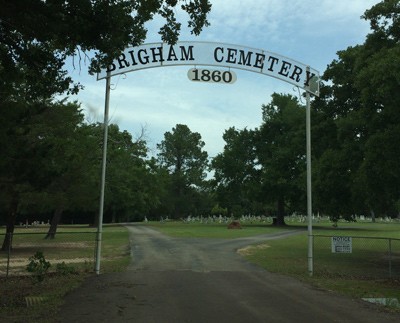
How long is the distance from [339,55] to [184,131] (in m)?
70.5

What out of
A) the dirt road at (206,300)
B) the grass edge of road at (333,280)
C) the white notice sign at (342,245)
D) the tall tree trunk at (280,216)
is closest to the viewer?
the dirt road at (206,300)

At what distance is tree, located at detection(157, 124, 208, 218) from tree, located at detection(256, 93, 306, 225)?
109 ft

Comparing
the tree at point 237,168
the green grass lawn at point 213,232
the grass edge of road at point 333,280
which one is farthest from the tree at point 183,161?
the grass edge of road at point 333,280

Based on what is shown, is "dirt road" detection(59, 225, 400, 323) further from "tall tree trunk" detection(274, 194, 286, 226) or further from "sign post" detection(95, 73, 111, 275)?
→ "tall tree trunk" detection(274, 194, 286, 226)

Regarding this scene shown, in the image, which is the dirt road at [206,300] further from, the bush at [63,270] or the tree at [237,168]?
the tree at [237,168]

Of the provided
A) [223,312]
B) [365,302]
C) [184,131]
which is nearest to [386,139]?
[365,302]

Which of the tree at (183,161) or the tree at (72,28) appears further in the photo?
the tree at (183,161)

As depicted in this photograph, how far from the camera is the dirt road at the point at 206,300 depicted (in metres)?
6.55

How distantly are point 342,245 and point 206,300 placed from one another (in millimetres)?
6392

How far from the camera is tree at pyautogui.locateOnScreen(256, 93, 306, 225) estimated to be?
45031 mm

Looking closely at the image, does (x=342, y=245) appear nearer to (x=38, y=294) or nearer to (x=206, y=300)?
(x=206, y=300)

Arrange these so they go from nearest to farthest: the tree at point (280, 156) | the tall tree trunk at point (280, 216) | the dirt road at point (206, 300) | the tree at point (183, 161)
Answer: the dirt road at point (206, 300)
the tree at point (280, 156)
the tall tree trunk at point (280, 216)
the tree at point (183, 161)

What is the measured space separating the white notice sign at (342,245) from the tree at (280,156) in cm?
3016

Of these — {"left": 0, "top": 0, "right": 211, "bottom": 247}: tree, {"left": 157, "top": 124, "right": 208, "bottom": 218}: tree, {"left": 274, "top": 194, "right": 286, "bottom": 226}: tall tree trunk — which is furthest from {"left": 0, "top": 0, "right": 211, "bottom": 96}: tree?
{"left": 157, "top": 124, "right": 208, "bottom": 218}: tree
